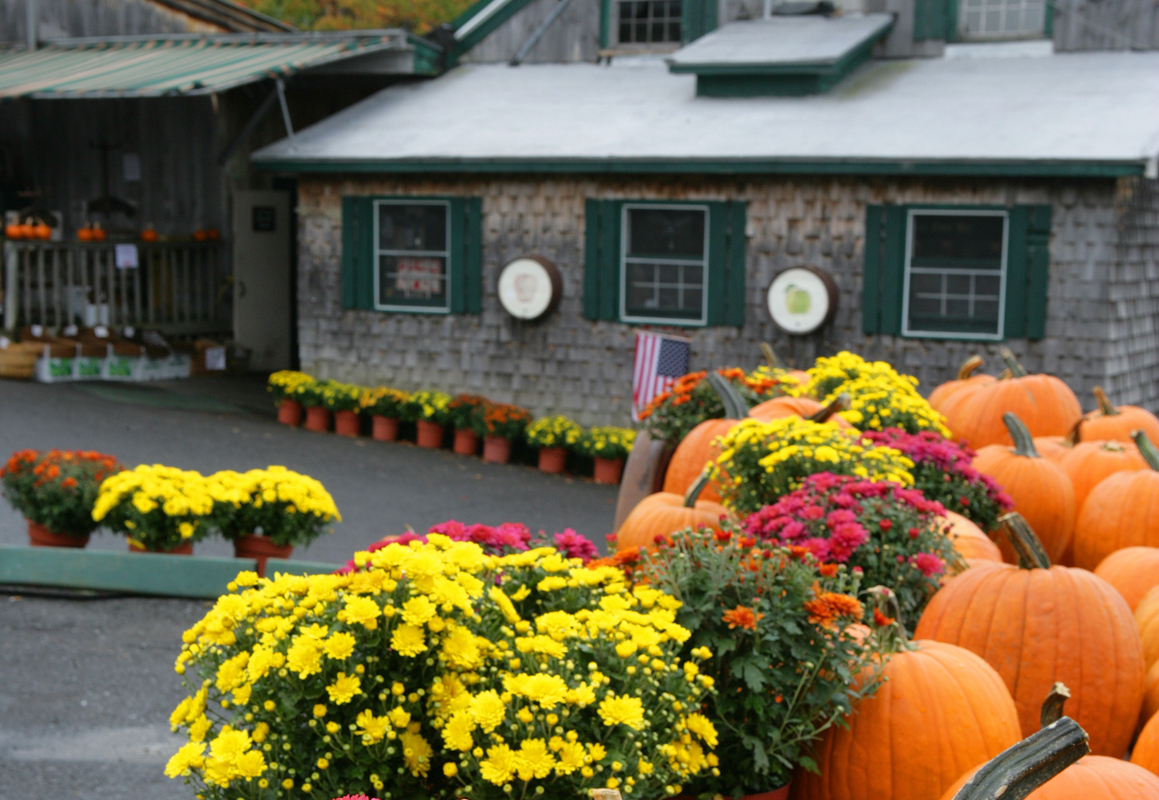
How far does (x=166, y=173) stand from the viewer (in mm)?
16141

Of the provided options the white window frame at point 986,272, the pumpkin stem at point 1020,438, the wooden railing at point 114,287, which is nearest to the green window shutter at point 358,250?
the wooden railing at point 114,287

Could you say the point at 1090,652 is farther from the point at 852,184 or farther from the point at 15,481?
the point at 852,184

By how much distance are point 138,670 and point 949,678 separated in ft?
12.2

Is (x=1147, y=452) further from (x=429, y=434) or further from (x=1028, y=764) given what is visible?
(x=429, y=434)

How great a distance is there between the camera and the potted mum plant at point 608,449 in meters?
11.6

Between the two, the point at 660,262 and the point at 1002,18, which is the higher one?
the point at 1002,18

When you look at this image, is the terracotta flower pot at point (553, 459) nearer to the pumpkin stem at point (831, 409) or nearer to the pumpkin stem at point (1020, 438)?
the pumpkin stem at point (831, 409)

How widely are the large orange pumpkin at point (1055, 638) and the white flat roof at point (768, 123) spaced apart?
259 inches

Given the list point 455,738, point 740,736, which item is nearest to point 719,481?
point 740,736

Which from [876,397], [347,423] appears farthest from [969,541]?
[347,423]

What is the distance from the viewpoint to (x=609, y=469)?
1176cm

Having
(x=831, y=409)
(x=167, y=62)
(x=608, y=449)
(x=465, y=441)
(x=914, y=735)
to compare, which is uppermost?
(x=167, y=62)

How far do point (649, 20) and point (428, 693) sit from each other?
12.5 meters

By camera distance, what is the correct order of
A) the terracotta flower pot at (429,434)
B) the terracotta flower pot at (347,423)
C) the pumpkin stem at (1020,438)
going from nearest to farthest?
the pumpkin stem at (1020,438) < the terracotta flower pot at (429,434) < the terracotta flower pot at (347,423)
